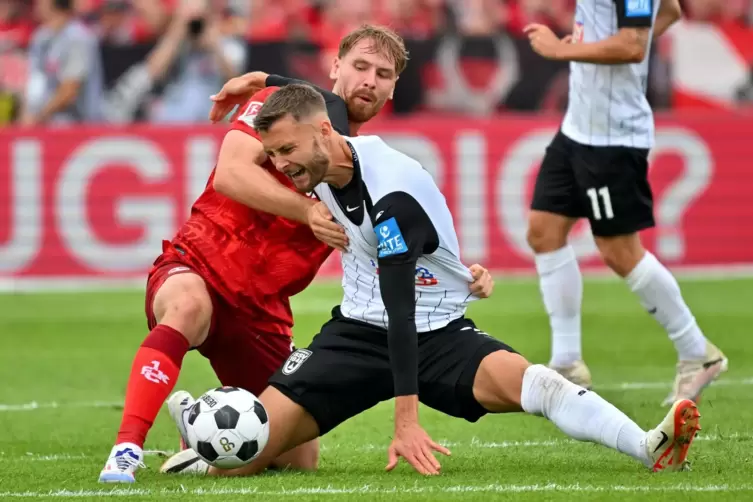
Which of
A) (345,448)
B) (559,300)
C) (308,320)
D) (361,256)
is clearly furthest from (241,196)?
(308,320)

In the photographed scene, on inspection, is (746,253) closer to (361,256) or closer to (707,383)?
(707,383)

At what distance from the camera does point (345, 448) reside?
622 centimetres

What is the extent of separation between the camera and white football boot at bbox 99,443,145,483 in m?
4.98

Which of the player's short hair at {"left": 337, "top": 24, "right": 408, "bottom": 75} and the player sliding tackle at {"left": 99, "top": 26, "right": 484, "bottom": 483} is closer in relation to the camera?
the player sliding tackle at {"left": 99, "top": 26, "right": 484, "bottom": 483}

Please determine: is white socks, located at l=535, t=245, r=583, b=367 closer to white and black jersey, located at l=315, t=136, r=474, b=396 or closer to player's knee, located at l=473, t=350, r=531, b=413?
white and black jersey, located at l=315, t=136, r=474, b=396

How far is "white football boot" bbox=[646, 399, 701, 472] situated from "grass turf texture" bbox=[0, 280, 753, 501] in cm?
6

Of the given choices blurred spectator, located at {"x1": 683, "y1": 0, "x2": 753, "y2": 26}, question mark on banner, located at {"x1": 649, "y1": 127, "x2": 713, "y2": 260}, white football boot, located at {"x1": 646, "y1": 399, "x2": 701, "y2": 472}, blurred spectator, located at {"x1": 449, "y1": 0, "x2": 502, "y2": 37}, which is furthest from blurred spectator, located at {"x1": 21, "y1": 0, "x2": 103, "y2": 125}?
white football boot, located at {"x1": 646, "y1": 399, "x2": 701, "y2": 472}

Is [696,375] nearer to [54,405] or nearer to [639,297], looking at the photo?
[639,297]

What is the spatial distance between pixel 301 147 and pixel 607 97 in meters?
2.82

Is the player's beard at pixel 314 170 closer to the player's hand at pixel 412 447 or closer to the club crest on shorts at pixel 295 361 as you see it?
the club crest on shorts at pixel 295 361

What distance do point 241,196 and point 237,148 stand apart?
235 millimetres

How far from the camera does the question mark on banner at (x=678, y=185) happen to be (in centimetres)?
1395

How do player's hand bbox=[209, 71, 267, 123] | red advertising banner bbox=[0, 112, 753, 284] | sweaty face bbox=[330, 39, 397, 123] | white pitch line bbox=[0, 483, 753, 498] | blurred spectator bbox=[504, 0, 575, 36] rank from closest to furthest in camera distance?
white pitch line bbox=[0, 483, 753, 498] → sweaty face bbox=[330, 39, 397, 123] → player's hand bbox=[209, 71, 267, 123] → red advertising banner bbox=[0, 112, 753, 284] → blurred spectator bbox=[504, 0, 575, 36]

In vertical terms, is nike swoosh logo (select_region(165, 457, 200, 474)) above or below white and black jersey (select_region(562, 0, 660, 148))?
below
